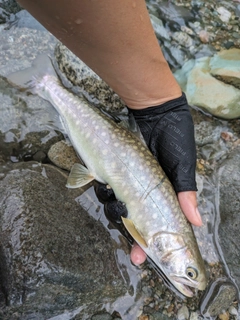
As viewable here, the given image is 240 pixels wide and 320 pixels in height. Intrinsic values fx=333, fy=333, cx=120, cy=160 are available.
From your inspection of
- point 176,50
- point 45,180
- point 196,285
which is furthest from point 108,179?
point 176,50

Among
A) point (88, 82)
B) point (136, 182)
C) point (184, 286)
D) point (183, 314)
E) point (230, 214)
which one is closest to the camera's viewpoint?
point (184, 286)

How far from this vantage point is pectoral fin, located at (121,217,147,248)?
2.73 m

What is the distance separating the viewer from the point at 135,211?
279 centimetres

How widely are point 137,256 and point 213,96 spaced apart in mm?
2082

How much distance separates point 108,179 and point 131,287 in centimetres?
97

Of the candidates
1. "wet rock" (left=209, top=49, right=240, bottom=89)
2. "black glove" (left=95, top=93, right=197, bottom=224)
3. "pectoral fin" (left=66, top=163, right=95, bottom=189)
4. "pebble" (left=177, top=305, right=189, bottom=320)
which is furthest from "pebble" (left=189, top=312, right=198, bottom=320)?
"wet rock" (left=209, top=49, right=240, bottom=89)

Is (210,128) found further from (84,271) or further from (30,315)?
(30,315)

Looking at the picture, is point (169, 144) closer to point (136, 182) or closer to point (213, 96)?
point (136, 182)

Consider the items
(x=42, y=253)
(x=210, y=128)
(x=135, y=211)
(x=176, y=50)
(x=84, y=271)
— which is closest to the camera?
(x=42, y=253)

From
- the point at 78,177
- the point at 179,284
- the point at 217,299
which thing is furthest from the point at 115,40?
the point at 217,299

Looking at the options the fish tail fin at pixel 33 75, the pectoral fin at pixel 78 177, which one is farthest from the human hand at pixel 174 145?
the fish tail fin at pixel 33 75

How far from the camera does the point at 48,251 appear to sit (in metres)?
2.38

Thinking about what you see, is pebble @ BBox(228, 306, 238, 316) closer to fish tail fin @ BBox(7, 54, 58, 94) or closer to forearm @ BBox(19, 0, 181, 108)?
forearm @ BBox(19, 0, 181, 108)

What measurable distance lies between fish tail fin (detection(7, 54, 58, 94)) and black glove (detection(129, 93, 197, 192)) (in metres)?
1.09
